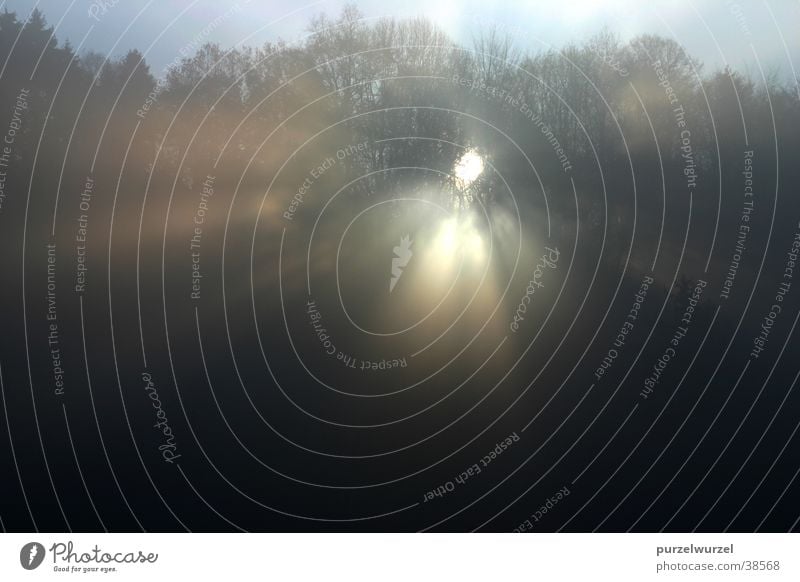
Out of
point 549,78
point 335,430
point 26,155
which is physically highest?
point 549,78

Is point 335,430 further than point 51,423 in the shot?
Yes

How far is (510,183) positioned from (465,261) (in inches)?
19.6

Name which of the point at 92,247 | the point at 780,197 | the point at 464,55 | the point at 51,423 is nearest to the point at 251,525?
the point at 51,423

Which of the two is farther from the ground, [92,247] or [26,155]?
[26,155]

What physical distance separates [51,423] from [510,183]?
107 inches

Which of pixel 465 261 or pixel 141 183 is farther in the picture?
pixel 465 261

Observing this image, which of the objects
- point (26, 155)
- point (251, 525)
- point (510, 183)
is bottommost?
point (251, 525)

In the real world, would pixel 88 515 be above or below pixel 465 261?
below

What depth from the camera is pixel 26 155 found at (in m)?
4.14

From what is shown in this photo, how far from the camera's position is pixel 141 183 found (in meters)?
4.21

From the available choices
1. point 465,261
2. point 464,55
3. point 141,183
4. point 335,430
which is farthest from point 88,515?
point 464,55

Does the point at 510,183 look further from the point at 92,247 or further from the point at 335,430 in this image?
the point at 92,247
